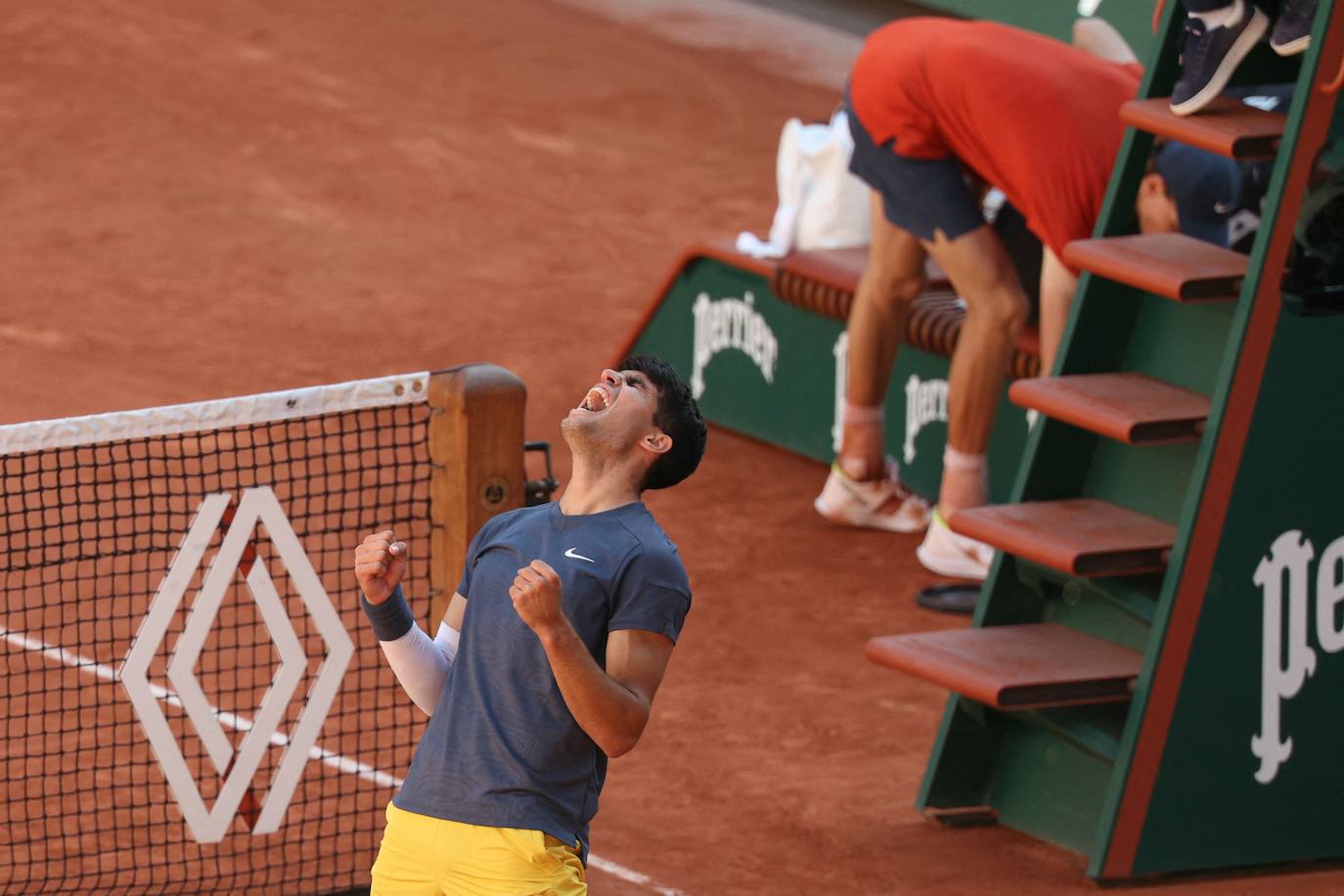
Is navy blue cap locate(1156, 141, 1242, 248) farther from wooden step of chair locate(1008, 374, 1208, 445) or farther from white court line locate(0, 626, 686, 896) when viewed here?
white court line locate(0, 626, 686, 896)

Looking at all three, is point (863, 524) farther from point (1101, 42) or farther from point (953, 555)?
point (1101, 42)

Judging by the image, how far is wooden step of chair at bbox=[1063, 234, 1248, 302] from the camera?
562 cm

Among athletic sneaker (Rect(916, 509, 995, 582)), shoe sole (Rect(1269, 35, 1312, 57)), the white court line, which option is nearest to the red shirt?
athletic sneaker (Rect(916, 509, 995, 582))

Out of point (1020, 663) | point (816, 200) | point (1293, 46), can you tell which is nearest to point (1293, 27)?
point (1293, 46)

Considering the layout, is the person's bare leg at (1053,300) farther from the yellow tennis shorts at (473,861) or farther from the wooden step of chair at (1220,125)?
the yellow tennis shorts at (473,861)

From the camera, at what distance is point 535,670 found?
160 inches

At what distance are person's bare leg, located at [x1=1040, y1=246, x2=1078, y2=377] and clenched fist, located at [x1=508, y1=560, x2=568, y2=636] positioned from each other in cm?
428

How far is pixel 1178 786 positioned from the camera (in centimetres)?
584

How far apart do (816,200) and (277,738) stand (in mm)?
3686

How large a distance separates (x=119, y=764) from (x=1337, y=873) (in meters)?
3.23

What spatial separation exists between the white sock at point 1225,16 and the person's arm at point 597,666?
247 centimetres

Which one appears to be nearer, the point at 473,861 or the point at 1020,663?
the point at 473,861

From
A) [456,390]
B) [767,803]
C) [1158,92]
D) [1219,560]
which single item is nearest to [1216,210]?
[1158,92]

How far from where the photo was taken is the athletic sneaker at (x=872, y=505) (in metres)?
8.77
